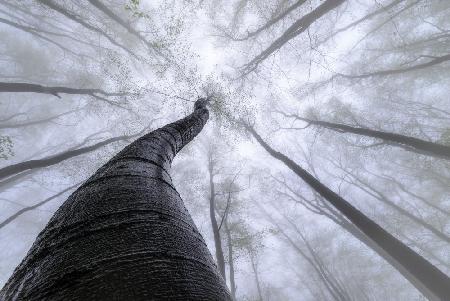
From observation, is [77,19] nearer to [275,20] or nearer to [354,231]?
[275,20]

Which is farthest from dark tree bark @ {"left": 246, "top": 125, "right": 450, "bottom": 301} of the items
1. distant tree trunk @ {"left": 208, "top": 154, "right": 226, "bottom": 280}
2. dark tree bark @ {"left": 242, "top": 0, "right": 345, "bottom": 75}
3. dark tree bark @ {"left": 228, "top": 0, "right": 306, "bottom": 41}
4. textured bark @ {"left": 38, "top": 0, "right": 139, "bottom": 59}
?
textured bark @ {"left": 38, "top": 0, "right": 139, "bottom": 59}

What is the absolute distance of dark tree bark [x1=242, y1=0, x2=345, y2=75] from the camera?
814 cm

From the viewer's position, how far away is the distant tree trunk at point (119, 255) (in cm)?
51

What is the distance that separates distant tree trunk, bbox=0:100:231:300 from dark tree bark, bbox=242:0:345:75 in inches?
352

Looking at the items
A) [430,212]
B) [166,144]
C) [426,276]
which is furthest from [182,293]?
[430,212]

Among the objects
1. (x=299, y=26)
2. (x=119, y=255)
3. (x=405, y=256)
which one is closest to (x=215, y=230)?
(x=405, y=256)

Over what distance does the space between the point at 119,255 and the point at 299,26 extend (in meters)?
9.49

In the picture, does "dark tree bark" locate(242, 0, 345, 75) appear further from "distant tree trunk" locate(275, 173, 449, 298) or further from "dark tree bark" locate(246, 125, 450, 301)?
"distant tree trunk" locate(275, 173, 449, 298)

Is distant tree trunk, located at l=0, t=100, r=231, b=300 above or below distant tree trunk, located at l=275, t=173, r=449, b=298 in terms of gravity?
below

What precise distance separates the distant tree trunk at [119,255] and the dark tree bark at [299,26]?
352 inches

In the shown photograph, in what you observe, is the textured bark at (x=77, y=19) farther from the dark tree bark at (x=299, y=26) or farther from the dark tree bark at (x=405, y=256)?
the dark tree bark at (x=405, y=256)

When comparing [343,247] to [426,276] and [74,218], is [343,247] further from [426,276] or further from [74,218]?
[74,218]

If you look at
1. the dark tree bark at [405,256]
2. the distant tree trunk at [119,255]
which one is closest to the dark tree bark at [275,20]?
the dark tree bark at [405,256]

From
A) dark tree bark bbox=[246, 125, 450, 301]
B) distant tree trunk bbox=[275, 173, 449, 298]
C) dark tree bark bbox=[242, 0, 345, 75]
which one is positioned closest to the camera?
dark tree bark bbox=[246, 125, 450, 301]
